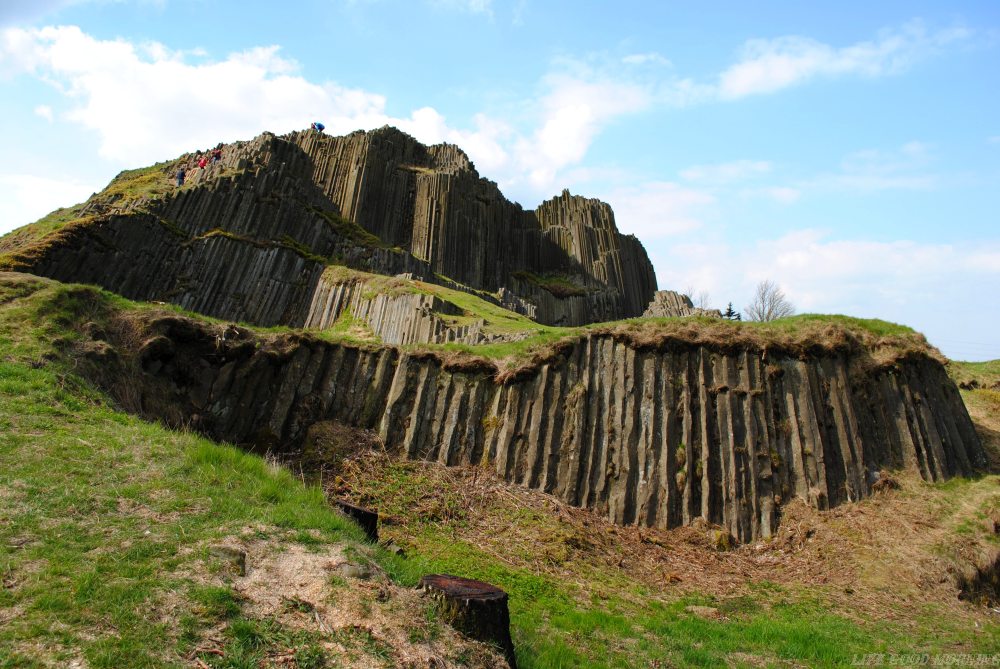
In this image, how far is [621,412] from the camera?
1430 centimetres

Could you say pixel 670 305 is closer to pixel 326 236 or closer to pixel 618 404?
pixel 326 236

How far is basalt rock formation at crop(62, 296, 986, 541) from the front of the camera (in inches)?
531

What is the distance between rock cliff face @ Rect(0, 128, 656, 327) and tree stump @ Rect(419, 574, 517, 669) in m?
22.8

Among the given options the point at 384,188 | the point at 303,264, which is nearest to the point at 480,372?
the point at 303,264

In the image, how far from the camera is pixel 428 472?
13.4 metres

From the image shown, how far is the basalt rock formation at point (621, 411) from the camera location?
44.3 ft

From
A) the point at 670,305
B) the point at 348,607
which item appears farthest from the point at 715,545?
the point at 670,305

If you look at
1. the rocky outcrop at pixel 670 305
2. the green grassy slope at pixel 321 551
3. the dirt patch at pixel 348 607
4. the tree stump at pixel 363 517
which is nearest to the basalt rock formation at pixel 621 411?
the green grassy slope at pixel 321 551

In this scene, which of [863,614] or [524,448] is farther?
[524,448]

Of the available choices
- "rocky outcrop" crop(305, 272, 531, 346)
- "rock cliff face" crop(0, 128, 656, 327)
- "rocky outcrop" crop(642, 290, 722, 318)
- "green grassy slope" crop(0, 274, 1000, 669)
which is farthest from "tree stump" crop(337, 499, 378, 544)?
"rocky outcrop" crop(642, 290, 722, 318)

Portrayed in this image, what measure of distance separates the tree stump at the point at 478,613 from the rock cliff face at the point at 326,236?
22.8 metres

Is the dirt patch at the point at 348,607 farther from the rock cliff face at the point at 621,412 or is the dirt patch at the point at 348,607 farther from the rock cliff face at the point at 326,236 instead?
the rock cliff face at the point at 326,236

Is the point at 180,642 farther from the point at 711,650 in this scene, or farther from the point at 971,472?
the point at 971,472

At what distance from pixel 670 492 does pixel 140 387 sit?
432 inches
